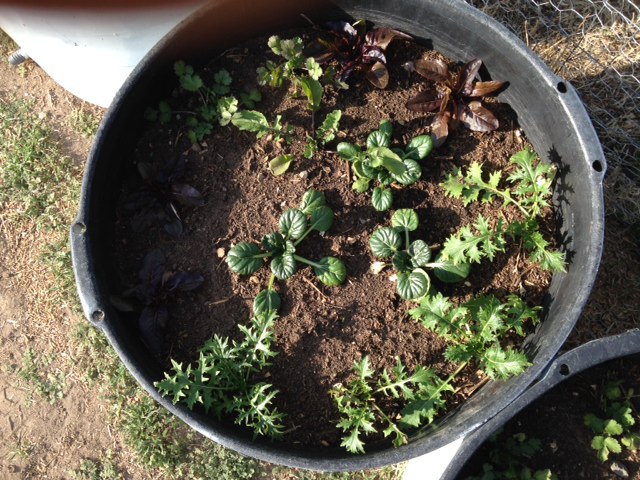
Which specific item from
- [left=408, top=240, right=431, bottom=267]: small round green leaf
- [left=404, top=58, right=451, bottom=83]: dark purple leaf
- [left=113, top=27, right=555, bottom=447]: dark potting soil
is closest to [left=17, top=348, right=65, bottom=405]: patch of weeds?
[left=113, top=27, right=555, bottom=447]: dark potting soil

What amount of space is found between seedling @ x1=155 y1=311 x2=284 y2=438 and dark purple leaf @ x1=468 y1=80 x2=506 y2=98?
1095mm

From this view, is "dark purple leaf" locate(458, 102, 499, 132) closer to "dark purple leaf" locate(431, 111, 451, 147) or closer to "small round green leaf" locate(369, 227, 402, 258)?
"dark purple leaf" locate(431, 111, 451, 147)

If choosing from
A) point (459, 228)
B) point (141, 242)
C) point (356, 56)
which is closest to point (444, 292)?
point (459, 228)

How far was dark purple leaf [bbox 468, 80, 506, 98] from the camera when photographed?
216cm

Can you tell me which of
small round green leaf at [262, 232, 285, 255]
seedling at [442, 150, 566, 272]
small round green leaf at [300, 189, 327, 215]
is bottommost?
small round green leaf at [262, 232, 285, 255]

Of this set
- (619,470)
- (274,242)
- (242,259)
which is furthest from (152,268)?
(619,470)

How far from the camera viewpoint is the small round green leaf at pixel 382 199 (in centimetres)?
216

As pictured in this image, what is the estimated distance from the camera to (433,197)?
2252 mm

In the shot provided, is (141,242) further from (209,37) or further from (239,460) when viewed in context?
(239,460)

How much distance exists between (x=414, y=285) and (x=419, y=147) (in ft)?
1.68

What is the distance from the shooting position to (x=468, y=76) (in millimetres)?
2191

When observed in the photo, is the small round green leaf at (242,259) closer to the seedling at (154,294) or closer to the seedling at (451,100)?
the seedling at (154,294)

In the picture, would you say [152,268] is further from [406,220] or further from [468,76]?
[468,76]

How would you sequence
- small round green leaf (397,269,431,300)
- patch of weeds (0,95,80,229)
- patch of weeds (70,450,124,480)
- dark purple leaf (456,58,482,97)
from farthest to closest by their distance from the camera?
1. patch of weeds (0,95,80,229)
2. patch of weeds (70,450,124,480)
3. dark purple leaf (456,58,482,97)
4. small round green leaf (397,269,431,300)
